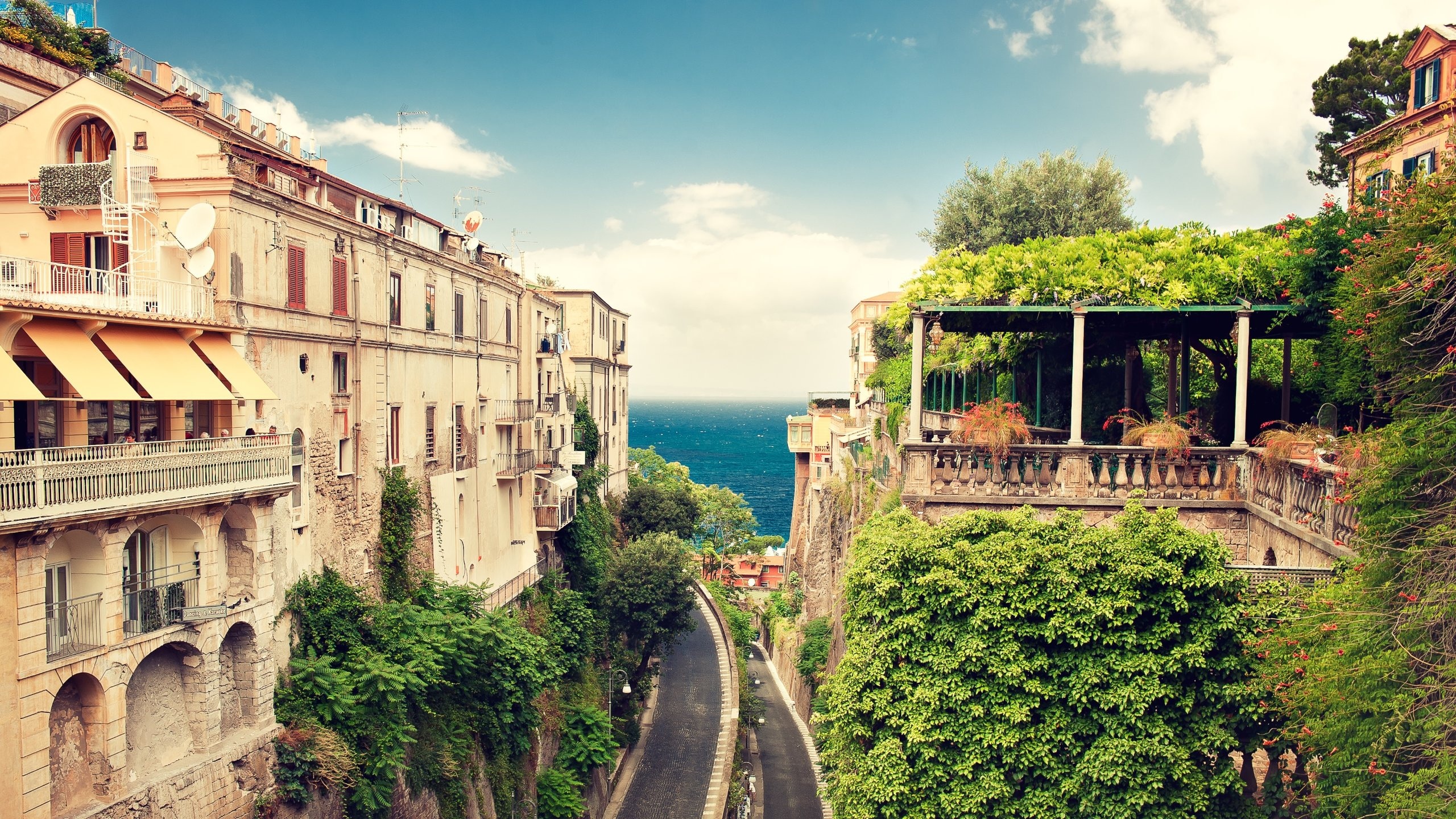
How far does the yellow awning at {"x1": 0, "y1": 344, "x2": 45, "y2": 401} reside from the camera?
13625 mm

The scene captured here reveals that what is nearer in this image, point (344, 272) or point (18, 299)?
point (18, 299)

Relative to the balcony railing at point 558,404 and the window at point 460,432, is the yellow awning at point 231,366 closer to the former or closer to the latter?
the window at point 460,432

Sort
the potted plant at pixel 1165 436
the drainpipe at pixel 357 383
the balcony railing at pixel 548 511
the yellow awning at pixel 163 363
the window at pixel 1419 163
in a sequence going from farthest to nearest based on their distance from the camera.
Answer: the balcony railing at pixel 548 511 < the drainpipe at pixel 357 383 < the window at pixel 1419 163 < the yellow awning at pixel 163 363 < the potted plant at pixel 1165 436

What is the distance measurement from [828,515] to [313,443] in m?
23.1

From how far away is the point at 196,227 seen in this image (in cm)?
1833

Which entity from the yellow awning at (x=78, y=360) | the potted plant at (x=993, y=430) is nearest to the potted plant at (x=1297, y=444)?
the potted plant at (x=993, y=430)

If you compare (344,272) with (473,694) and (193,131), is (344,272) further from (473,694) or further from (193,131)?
(473,694)

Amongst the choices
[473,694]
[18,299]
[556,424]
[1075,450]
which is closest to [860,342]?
[556,424]

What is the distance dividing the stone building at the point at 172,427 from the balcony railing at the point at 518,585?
11.7 feet

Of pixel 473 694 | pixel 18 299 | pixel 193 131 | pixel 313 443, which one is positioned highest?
pixel 193 131

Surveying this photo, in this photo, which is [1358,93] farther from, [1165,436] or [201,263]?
[201,263]

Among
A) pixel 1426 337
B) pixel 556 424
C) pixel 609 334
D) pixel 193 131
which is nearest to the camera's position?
pixel 1426 337

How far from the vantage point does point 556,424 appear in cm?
4403

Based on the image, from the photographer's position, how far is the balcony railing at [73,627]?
15.0 meters
